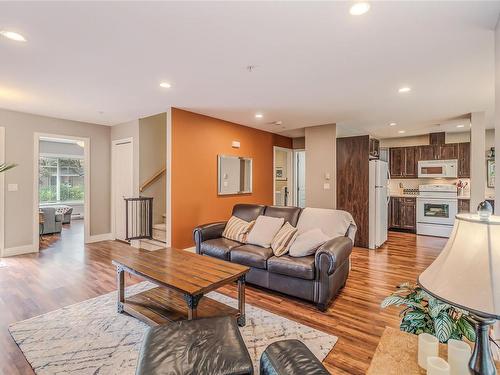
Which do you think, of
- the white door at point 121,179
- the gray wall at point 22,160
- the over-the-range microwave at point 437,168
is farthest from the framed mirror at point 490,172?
the gray wall at point 22,160

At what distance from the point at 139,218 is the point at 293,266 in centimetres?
373

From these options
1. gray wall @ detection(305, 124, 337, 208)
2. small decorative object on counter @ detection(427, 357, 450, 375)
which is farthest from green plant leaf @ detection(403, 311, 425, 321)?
gray wall @ detection(305, 124, 337, 208)

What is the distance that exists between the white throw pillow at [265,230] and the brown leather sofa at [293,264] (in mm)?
93

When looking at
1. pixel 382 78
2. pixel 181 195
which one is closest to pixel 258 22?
pixel 382 78

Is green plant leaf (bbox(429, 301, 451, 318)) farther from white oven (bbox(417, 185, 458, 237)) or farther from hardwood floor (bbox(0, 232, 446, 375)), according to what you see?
white oven (bbox(417, 185, 458, 237))

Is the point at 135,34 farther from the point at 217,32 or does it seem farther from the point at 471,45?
the point at 471,45

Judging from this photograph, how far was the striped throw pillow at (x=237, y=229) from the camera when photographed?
3745 millimetres

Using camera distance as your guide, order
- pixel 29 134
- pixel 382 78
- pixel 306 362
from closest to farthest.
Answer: pixel 306 362 → pixel 382 78 → pixel 29 134

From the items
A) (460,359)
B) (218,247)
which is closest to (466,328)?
(460,359)

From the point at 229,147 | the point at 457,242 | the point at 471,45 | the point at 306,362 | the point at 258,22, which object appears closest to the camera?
the point at 457,242

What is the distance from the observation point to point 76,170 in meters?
9.45

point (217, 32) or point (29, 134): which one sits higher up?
point (217, 32)

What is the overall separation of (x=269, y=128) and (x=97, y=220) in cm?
435

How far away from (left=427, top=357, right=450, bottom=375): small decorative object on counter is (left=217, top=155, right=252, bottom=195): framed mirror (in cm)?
451
